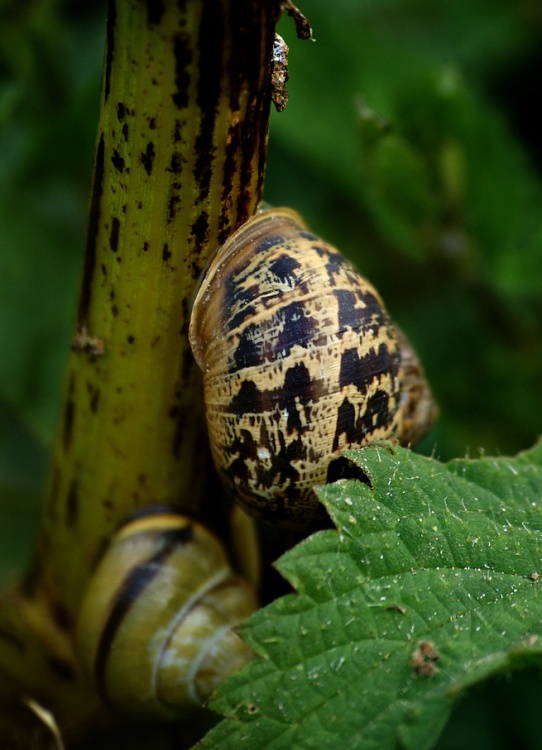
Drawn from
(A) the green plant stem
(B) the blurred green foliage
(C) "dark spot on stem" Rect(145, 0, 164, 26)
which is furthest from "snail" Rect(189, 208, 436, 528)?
(B) the blurred green foliage

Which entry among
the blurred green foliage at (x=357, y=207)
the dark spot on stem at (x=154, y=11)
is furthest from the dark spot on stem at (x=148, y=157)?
the blurred green foliage at (x=357, y=207)

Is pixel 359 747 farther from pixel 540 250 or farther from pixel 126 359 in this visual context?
pixel 540 250

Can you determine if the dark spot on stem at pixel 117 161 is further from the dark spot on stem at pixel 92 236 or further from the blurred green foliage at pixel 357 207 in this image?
the blurred green foliage at pixel 357 207

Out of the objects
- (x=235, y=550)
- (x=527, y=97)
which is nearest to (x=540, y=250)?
(x=527, y=97)

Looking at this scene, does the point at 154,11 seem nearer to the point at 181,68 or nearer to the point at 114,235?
the point at 181,68

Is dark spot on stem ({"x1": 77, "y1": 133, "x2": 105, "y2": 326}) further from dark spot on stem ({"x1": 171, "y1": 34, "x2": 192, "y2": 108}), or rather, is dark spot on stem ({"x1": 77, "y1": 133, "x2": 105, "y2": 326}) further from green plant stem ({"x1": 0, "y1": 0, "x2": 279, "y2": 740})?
dark spot on stem ({"x1": 171, "y1": 34, "x2": 192, "y2": 108})

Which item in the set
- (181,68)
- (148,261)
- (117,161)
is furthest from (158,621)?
(181,68)
